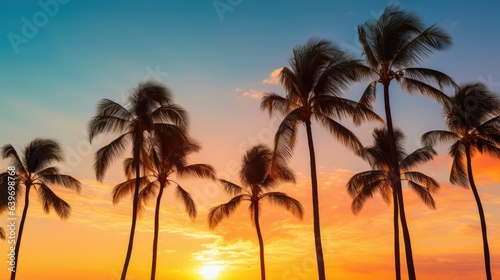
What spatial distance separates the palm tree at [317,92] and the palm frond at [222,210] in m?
14.4

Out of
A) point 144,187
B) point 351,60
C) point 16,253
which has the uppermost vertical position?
point 351,60

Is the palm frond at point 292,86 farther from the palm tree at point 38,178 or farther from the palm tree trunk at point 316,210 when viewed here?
the palm tree at point 38,178

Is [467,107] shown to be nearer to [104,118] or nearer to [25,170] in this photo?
[104,118]

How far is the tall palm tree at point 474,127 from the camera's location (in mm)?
33031

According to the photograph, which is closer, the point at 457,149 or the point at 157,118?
the point at 157,118

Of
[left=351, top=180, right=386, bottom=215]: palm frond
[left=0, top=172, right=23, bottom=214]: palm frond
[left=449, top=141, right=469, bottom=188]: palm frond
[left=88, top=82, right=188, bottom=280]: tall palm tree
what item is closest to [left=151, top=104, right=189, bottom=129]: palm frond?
[left=88, top=82, right=188, bottom=280]: tall palm tree

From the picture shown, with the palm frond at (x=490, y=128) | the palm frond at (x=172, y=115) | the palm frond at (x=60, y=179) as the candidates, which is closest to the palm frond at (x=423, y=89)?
the palm frond at (x=490, y=128)

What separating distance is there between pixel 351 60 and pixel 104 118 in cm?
1642

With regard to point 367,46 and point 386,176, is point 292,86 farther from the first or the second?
point 386,176

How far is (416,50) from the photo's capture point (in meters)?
24.3

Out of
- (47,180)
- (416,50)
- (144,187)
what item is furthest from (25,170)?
(416,50)

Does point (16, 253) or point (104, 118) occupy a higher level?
point (104, 118)

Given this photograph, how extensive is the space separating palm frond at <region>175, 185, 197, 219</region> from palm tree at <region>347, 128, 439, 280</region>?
13.2 meters

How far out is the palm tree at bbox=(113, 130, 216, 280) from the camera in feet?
110
